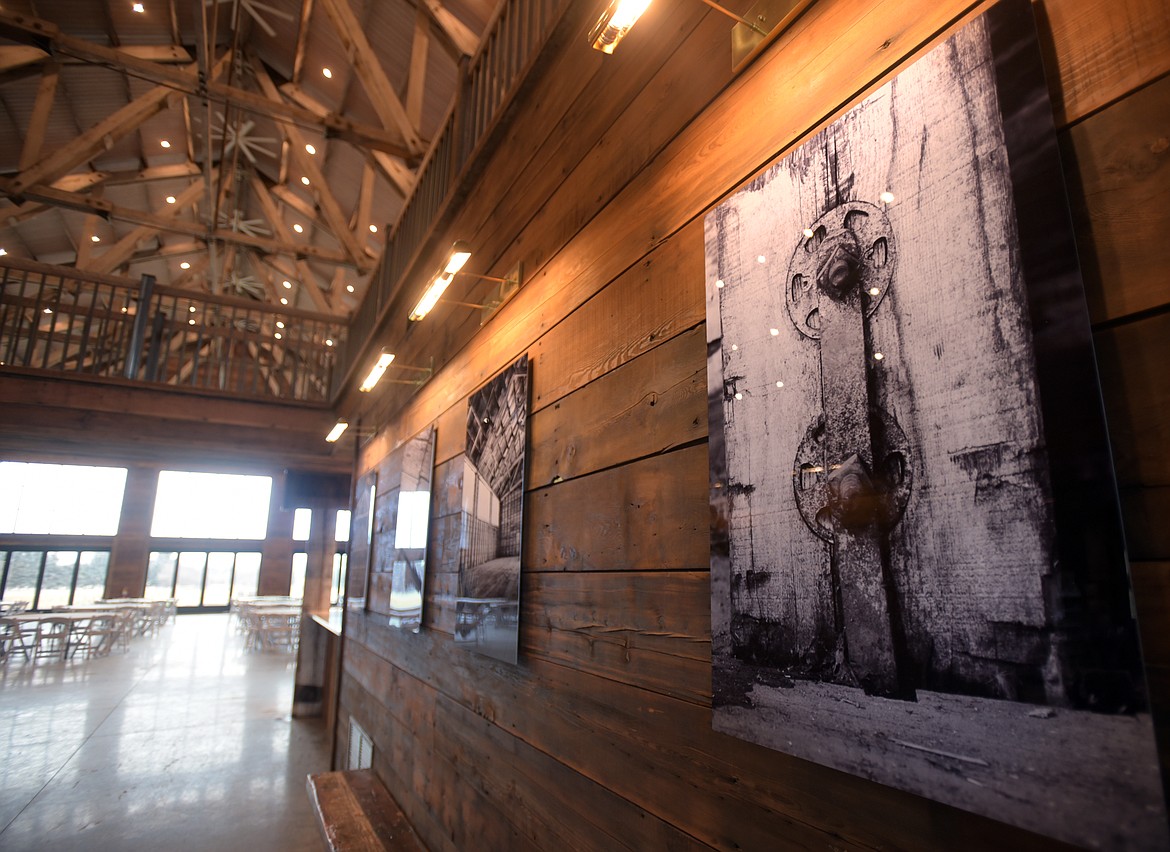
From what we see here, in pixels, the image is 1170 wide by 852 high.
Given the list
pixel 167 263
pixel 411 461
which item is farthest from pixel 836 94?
pixel 167 263

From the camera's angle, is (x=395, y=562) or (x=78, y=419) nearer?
A: (x=395, y=562)

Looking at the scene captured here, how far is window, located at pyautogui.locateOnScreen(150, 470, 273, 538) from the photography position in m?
19.4

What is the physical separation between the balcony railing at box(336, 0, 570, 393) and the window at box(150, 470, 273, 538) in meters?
18.7

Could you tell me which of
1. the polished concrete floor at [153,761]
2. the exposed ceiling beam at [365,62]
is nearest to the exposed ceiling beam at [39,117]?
the exposed ceiling beam at [365,62]

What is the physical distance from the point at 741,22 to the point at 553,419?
1082 millimetres

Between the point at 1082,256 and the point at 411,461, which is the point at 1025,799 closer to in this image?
the point at 1082,256

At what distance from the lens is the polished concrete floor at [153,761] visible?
405cm

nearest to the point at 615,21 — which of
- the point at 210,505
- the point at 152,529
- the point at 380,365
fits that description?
the point at 380,365

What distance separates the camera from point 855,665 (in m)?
0.85

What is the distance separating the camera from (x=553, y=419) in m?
1.90

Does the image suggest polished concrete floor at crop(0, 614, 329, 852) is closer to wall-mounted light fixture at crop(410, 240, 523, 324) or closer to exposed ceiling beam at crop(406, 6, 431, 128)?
wall-mounted light fixture at crop(410, 240, 523, 324)

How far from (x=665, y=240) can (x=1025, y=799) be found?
3.82ft

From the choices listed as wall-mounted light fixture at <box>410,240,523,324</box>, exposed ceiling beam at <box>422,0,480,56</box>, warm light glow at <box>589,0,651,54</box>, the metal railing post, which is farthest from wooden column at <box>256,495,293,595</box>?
warm light glow at <box>589,0,651,54</box>

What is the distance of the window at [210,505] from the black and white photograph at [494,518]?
2066 cm
